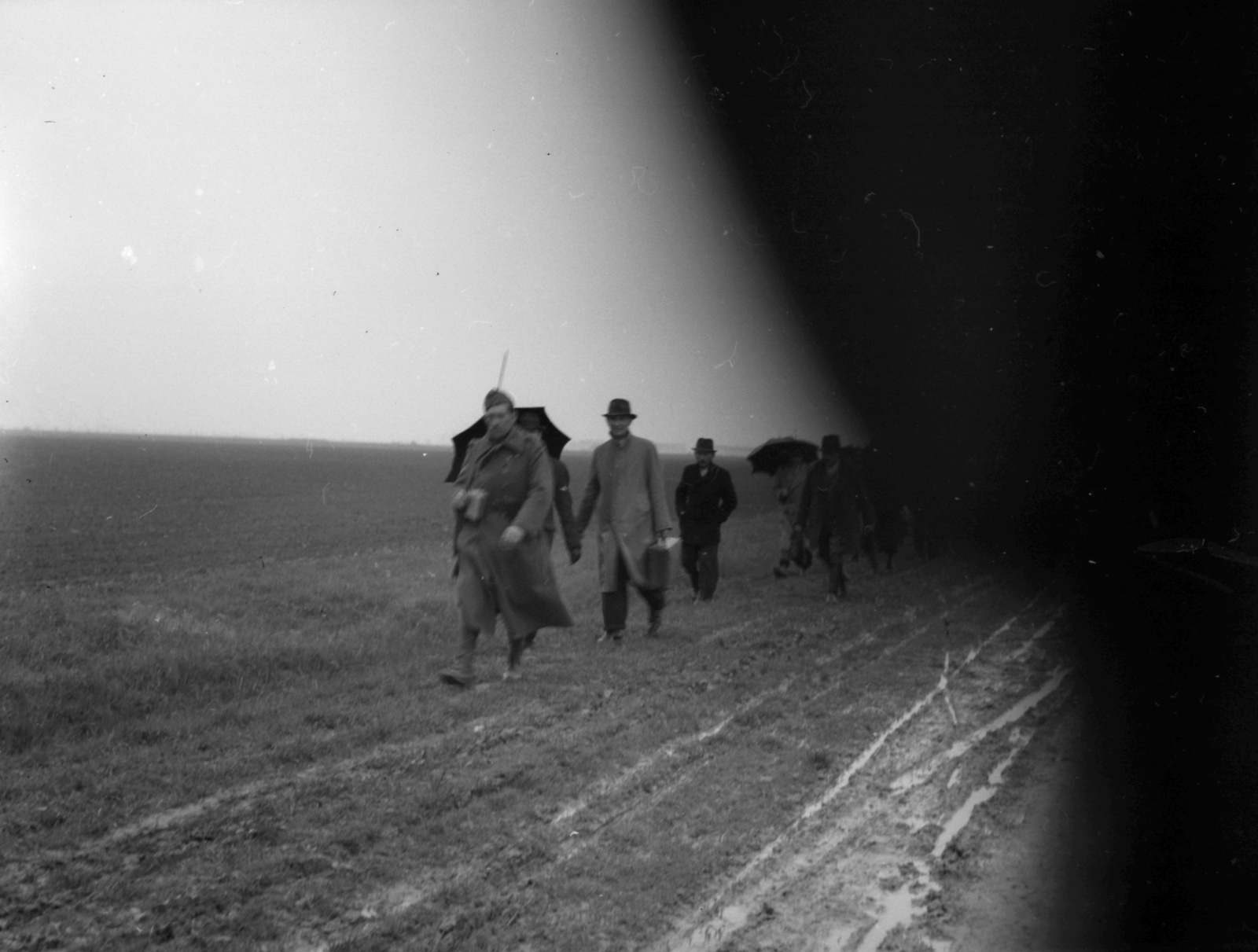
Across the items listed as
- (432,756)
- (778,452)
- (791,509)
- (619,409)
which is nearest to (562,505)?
(619,409)

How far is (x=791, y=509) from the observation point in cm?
1520

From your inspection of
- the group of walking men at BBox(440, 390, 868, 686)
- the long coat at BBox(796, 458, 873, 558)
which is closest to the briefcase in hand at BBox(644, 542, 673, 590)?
the group of walking men at BBox(440, 390, 868, 686)

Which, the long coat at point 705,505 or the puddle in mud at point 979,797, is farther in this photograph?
the long coat at point 705,505

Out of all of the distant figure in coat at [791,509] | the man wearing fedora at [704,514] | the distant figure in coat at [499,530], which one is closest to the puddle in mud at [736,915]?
the distant figure in coat at [499,530]

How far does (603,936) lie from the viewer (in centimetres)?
333

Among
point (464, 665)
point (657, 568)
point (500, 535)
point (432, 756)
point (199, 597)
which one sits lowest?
point (199, 597)

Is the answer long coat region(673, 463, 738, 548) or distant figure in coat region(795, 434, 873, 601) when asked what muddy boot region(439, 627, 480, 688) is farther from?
distant figure in coat region(795, 434, 873, 601)

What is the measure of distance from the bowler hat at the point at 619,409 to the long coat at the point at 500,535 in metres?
1.90

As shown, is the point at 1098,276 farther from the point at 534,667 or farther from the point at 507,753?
the point at 507,753

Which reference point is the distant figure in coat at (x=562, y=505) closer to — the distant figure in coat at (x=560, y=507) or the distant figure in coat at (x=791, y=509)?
the distant figure in coat at (x=560, y=507)

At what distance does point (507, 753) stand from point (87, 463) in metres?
57.9

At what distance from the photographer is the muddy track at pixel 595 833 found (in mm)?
3410

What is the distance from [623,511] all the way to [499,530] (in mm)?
2277

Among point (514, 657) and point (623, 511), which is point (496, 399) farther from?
point (623, 511)
